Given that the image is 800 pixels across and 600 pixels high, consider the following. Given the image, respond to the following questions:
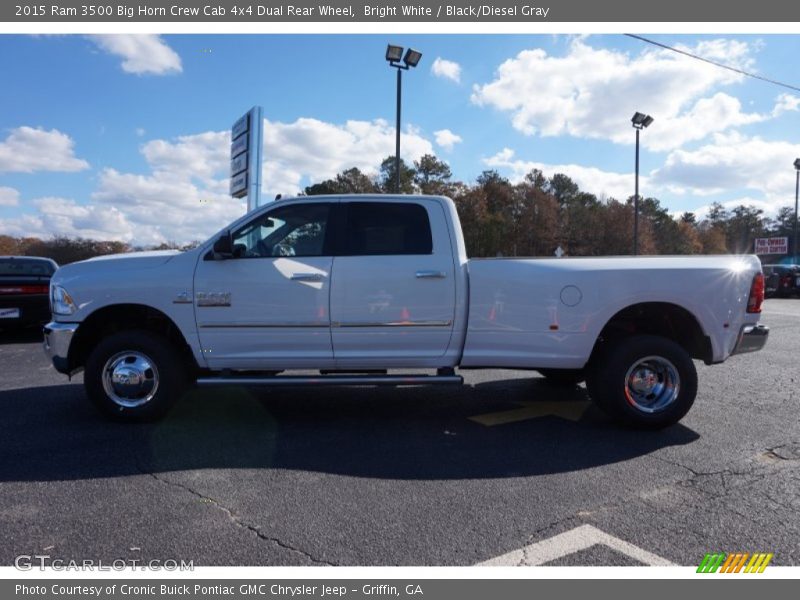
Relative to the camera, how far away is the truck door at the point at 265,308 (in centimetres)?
493

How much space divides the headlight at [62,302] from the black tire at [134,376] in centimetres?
39

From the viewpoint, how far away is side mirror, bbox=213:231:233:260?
Result: 4.85 m

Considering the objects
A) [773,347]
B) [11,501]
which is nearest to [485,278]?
[11,501]

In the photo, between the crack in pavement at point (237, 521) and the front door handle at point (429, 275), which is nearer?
the crack in pavement at point (237, 521)

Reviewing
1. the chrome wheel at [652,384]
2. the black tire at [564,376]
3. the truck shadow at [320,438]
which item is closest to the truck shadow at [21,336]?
the truck shadow at [320,438]

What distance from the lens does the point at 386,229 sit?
518cm

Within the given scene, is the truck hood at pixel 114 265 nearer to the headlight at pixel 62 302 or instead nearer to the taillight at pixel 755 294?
the headlight at pixel 62 302

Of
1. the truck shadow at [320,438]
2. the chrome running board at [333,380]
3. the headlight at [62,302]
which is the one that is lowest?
the truck shadow at [320,438]

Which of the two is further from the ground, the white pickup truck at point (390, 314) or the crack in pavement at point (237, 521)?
the white pickup truck at point (390, 314)

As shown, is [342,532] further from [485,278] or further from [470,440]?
[485,278]

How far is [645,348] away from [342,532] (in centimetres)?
313

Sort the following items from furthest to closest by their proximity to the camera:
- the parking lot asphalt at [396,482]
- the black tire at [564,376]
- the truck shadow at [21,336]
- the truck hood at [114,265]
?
the truck shadow at [21,336]
the black tire at [564,376]
the truck hood at [114,265]
the parking lot asphalt at [396,482]

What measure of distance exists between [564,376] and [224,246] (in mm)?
3896

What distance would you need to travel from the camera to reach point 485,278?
4.93m
